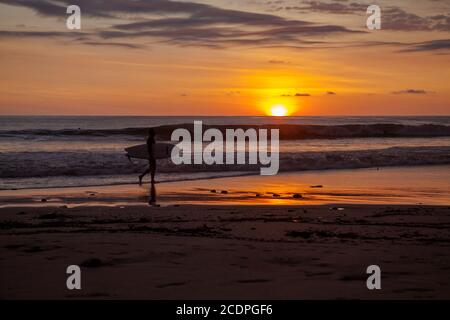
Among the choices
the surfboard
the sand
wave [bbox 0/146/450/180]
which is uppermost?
the surfboard

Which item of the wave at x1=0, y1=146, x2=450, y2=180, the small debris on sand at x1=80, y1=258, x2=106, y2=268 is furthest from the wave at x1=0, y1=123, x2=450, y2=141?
the small debris on sand at x1=80, y1=258, x2=106, y2=268

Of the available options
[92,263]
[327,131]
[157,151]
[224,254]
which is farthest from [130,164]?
[327,131]

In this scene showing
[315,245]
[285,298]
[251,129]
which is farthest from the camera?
[251,129]

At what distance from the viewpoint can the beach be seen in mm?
5605

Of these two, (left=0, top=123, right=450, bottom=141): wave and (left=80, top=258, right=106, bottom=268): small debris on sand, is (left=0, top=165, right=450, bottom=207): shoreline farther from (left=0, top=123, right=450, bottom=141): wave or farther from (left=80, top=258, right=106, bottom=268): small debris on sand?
(left=0, top=123, right=450, bottom=141): wave

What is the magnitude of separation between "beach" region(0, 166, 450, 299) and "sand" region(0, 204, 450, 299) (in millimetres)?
14

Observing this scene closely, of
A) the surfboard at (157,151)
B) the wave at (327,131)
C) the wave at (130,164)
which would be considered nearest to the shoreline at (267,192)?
the surfboard at (157,151)

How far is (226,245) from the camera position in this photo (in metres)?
7.77

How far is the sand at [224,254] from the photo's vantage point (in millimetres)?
5547

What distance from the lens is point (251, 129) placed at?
69688 mm

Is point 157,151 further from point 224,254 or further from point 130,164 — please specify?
point 224,254
